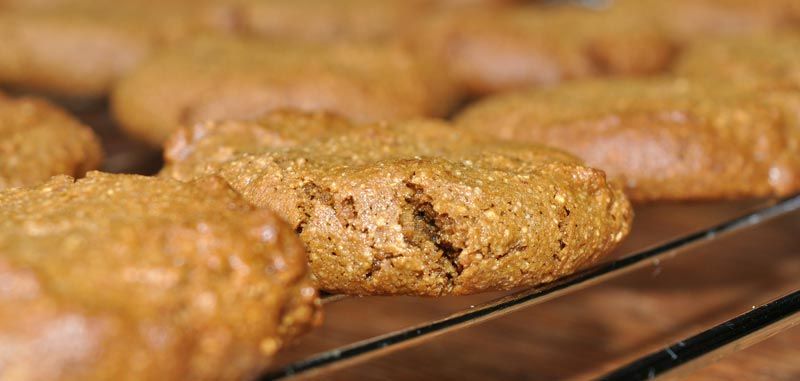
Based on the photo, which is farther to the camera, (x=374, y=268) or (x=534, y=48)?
(x=534, y=48)

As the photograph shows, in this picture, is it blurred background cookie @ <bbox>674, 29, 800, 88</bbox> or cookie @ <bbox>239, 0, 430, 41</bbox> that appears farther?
cookie @ <bbox>239, 0, 430, 41</bbox>

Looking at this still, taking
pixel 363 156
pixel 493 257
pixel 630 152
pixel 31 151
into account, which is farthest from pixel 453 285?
pixel 31 151

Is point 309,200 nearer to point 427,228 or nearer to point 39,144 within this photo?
point 427,228

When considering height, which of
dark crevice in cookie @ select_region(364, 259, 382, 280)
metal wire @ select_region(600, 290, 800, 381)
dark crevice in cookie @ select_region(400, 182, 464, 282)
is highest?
dark crevice in cookie @ select_region(400, 182, 464, 282)

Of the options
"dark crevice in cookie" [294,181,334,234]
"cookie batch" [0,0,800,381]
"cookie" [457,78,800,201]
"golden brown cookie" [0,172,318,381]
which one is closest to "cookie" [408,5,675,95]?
"cookie batch" [0,0,800,381]

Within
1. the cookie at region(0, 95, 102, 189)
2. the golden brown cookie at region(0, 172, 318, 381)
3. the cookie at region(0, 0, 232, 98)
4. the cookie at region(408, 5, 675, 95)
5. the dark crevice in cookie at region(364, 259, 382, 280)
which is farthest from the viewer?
the cookie at region(408, 5, 675, 95)

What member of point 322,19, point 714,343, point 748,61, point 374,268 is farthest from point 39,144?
point 748,61

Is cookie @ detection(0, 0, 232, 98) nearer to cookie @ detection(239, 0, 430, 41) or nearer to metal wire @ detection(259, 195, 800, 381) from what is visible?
cookie @ detection(239, 0, 430, 41)
